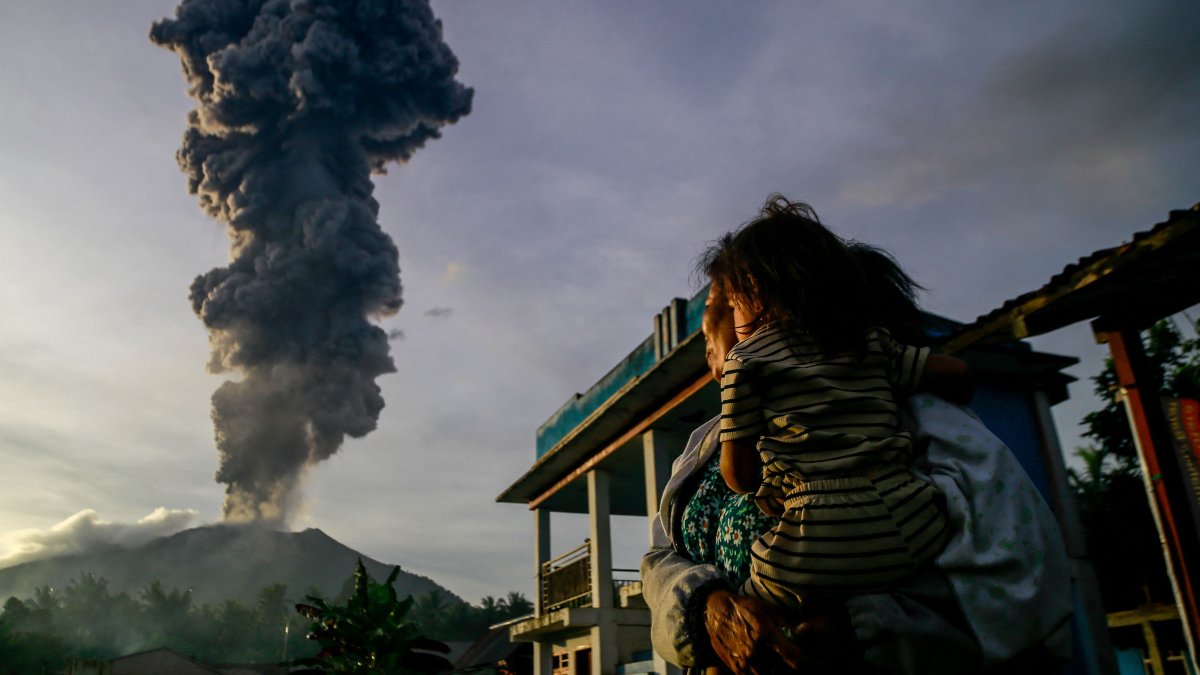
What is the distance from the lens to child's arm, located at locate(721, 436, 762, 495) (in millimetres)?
1317

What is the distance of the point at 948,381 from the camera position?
1.27 metres

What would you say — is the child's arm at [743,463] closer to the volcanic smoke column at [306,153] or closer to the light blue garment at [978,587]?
the light blue garment at [978,587]

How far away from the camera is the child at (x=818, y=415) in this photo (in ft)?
3.62

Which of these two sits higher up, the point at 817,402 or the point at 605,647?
the point at 817,402

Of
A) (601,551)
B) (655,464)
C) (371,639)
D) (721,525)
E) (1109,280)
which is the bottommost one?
(371,639)

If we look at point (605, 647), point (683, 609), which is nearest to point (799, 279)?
point (683, 609)

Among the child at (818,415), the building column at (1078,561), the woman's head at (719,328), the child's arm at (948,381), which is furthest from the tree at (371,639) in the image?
the child's arm at (948,381)

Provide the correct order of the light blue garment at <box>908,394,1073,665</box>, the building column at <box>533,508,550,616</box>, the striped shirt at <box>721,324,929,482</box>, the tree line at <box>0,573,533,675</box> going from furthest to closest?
1. the tree line at <box>0,573,533,675</box>
2. the building column at <box>533,508,550,616</box>
3. the striped shirt at <box>721,324,929,482</box>
4. the light blue garment at <box>908,394,1073,665</box>

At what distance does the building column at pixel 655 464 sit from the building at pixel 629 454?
2 cm

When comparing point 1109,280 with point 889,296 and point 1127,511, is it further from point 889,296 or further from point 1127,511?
point 1127,511

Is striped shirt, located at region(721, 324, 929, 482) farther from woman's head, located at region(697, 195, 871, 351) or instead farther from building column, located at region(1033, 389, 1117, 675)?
building column, located at region(1033, 389, 1117, 675)

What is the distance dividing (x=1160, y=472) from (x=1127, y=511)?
14.5 metres

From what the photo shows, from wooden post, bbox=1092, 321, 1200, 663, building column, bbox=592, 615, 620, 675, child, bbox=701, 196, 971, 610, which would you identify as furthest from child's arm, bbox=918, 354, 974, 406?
building column, bbox=592, 615, 620, 675

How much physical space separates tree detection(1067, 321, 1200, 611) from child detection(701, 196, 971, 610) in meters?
15.7
